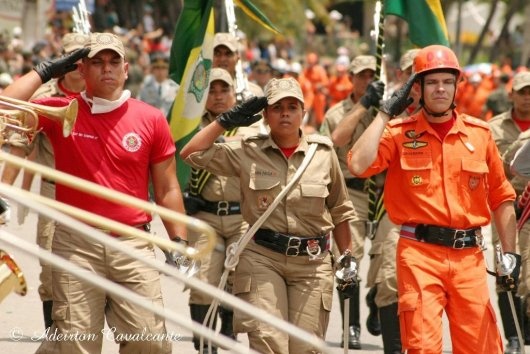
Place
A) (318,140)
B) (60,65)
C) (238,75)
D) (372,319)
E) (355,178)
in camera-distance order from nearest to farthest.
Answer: (60,65)
(318,140)
(355,178)
(372,319)
(238,75)

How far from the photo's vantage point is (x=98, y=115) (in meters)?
8.28

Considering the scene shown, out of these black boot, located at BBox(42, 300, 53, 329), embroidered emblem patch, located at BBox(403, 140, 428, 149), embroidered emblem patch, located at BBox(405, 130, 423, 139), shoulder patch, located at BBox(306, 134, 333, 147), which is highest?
embroidered emblem patch, located at BBox(405, 130, 423, 139)

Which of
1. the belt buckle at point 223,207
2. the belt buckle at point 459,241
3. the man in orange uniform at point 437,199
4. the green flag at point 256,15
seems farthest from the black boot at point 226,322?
the belt buckle at point 459,241

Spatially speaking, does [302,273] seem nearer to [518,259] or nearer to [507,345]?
[518,259]

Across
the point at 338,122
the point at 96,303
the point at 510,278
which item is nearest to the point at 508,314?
the point at 338,122

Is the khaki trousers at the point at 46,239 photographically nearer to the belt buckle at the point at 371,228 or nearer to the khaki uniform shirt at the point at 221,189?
the khaki uniform shirt at the point at 221,189

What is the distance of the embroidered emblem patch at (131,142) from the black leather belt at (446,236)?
1668mm

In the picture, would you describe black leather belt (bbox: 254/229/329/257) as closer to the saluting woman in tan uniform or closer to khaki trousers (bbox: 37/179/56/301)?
the saluting woman in tan uniform

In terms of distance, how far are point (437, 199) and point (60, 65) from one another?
2303 mm

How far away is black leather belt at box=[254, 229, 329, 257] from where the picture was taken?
8414mm

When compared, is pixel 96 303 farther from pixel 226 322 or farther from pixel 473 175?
pixel 226 322

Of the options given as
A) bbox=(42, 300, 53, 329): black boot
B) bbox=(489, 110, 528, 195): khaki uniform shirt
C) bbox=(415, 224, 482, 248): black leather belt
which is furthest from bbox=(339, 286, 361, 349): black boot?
bbox=(415, 224, 482, 248): black leather belt

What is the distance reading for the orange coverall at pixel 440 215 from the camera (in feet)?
26.5

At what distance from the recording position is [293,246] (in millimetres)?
8406
